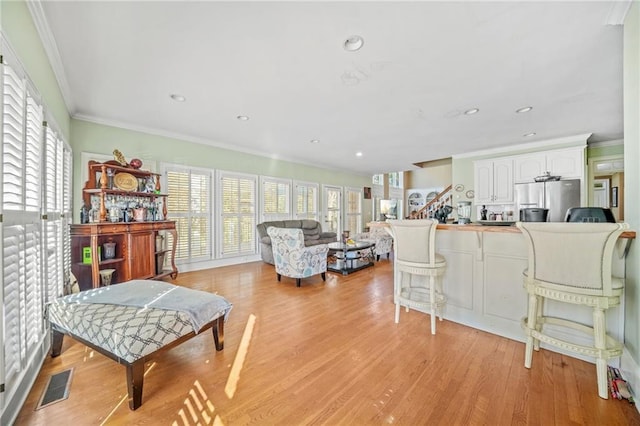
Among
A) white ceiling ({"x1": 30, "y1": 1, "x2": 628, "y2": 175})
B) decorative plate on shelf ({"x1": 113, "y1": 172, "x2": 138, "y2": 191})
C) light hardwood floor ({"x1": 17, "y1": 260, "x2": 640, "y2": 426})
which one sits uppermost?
white ceiling ({"x1": 30, "y1": 1, "x2": 628, "y2": 175})

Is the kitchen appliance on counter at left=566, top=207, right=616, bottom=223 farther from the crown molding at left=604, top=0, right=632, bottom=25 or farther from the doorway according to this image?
the doorway

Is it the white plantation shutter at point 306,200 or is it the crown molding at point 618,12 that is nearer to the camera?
the crown molding at point 618,12

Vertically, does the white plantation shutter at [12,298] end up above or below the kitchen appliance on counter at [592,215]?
below

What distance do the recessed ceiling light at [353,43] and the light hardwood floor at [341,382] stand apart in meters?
2.60

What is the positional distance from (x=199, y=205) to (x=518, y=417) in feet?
17.3

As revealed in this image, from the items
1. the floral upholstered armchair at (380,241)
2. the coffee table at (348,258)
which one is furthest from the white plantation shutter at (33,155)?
the floral upholstered armchair at (380,241)

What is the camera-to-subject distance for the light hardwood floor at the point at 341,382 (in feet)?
4.72

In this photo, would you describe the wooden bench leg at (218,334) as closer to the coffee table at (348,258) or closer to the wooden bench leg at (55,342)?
the wooden bench leg at (55,342)

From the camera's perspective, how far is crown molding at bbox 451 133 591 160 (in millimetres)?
4637

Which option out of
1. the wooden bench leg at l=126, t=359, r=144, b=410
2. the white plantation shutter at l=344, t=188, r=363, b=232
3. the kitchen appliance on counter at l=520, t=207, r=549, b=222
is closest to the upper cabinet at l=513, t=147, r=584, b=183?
the kitchen appliance on counter at l=520, t=207, r=549, b=222

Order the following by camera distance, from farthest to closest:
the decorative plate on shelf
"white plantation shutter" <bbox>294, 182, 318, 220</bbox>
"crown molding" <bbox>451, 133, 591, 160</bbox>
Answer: "white plantation shutter" <bbox>294, 182, 318, 220</bbox>
"crown molding" <bbox>451, 133, 591, 160</bbox>
the decorative plate on shelf

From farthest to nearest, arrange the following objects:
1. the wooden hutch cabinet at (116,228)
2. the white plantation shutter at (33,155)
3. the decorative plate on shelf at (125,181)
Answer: the decorative plate on shelf at (125,181), the wooden hutch cabinet at (116,228), the white plantation shutter at (33,155)

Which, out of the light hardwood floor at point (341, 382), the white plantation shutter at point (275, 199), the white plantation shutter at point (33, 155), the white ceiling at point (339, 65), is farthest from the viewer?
the white plantation shutter at point (275, 199)

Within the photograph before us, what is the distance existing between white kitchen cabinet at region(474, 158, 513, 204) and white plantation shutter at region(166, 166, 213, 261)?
6042 mm
